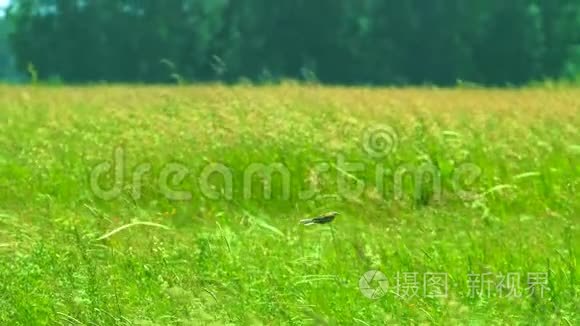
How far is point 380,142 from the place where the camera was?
19.9 feet

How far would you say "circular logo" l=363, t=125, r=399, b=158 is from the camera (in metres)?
5.82

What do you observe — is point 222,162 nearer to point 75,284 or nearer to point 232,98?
point 232,98
